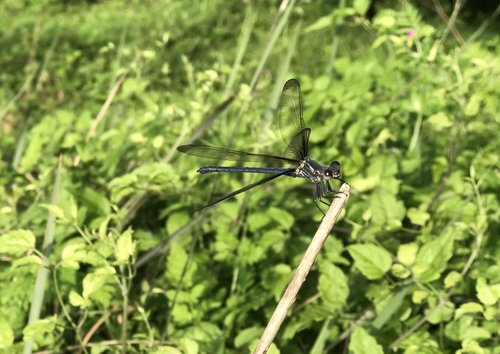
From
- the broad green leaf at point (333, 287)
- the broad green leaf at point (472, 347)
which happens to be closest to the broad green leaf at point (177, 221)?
the broad green leaf at point (333, 287)

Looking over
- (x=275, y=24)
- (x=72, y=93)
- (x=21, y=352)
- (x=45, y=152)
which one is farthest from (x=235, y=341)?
(x=72, y=93)

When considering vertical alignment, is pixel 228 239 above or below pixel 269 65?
above

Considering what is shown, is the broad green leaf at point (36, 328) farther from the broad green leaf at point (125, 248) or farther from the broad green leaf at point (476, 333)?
the broad green leaf at point (476, 333)

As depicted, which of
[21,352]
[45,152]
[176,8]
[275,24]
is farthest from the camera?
[176,8]

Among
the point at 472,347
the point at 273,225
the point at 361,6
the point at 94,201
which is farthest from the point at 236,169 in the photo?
the point at 361,6

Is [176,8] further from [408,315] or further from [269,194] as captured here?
[408,315]

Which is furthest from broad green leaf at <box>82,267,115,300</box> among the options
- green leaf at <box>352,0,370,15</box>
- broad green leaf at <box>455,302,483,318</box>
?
green leaf at <box>352,0,370,15</box>

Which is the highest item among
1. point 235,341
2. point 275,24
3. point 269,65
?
point 275,24

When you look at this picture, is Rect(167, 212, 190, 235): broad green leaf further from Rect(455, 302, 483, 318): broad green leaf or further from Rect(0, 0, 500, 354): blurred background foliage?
Rect(455, 302, 483, 318): broad green leaf
